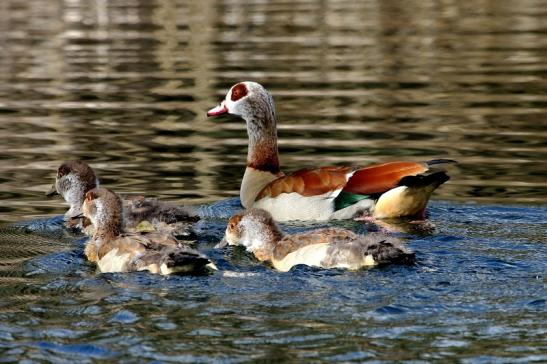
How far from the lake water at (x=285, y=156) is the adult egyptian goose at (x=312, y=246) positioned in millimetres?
128

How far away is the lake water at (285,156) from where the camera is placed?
830cm

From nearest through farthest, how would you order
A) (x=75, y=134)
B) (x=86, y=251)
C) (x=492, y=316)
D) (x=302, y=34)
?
(x=492, y=316) < (x=86, y=251) < (x=75, y=134) < (x=302, y=34)

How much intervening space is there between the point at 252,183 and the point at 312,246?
3.68 meters

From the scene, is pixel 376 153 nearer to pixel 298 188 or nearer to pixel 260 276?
pixel 298 188

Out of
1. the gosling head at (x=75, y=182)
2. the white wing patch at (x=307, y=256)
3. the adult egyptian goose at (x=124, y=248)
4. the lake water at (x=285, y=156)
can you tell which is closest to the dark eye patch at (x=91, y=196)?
the adult egyptian goose at (x=124, y=248)

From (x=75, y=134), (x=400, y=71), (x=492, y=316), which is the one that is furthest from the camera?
(x=400, y=71)

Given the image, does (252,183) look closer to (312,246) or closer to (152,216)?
(152,216)

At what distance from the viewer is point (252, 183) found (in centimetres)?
1389

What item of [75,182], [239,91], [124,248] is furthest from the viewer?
[239,91]

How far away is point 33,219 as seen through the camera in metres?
13.0

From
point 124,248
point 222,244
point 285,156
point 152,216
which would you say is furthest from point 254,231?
point 285,156

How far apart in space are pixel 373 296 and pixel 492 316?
97 centimetres

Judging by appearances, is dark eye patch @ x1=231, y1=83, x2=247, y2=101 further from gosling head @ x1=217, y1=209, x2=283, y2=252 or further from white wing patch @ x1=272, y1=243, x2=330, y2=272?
white wing patch @ x1=272, y1=243, x2=330, y2=272

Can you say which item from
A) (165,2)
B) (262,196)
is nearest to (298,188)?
(262,196)
